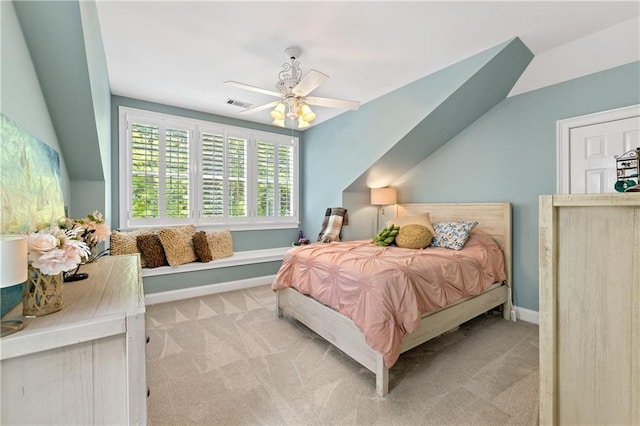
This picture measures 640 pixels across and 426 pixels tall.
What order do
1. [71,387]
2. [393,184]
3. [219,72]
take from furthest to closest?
[393,184], [219,72], [71,387]

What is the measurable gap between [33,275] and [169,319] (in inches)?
93.1

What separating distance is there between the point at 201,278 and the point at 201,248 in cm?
40

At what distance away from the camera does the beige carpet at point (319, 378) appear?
5.27ft

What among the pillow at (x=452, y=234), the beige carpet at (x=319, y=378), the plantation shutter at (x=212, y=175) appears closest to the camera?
the beige carpet at (x=319, y=378)

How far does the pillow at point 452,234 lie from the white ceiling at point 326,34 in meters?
1.71

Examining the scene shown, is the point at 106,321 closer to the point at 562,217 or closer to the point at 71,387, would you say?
the point at 71,387

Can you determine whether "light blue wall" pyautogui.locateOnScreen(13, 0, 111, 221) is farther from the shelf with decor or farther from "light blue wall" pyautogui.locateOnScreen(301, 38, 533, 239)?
"light blue wall" pyautogui.locateOnScreen(301, 38, 533, 239)

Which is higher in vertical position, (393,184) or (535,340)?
(393,184)

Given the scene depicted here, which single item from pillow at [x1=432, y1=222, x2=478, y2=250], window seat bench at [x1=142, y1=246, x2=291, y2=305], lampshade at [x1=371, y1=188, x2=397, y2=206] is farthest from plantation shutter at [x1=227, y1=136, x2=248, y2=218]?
pillow at [x1=432, y1=222, x2=478, y2=250]

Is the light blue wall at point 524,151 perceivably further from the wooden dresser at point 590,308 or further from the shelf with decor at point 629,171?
the wooden dresser at point 590,308

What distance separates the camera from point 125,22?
2.14 metres

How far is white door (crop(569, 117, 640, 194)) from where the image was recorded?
238cm

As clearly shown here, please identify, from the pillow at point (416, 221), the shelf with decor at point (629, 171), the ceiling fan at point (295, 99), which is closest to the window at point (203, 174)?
the ceiling fan at point (295, 99)

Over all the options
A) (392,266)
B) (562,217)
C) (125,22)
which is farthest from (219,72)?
(562,217)
